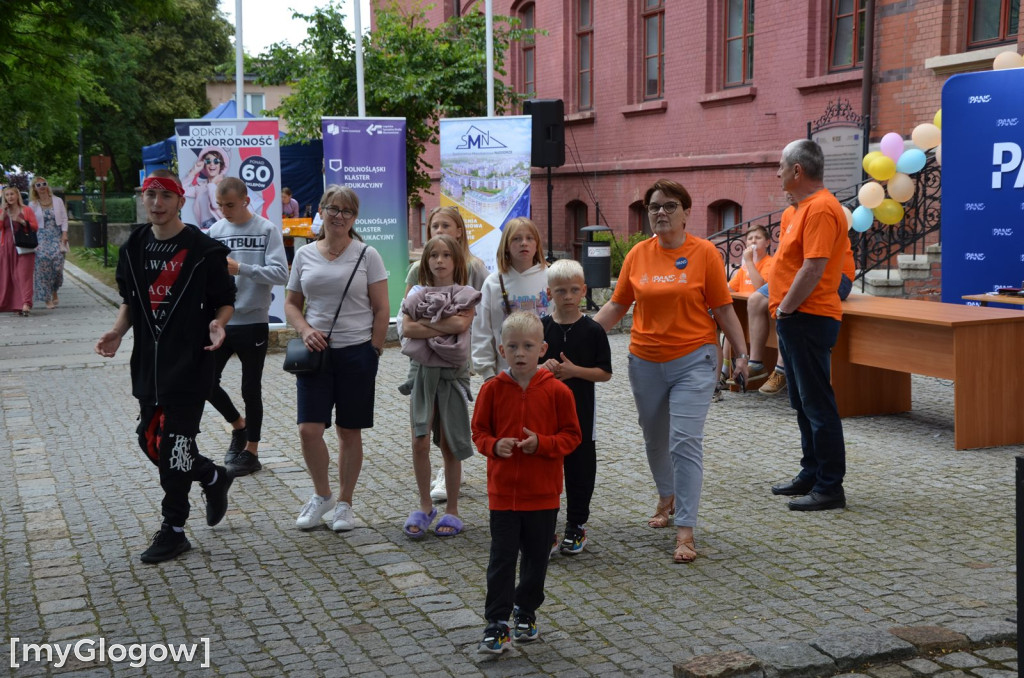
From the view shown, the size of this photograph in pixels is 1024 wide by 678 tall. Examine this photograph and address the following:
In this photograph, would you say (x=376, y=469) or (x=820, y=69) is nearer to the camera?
(x=376, y=469)

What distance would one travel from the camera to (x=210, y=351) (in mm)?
5723

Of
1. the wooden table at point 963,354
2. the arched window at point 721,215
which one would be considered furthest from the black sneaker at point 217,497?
the arched window at point 721,215

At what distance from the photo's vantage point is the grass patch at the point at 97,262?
24938mm

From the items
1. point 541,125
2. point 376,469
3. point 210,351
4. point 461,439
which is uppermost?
point 541,125

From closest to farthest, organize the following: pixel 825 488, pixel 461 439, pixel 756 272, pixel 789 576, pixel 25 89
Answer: pixel 789 576 < pixel 461 439 < pixel 825 488 < pixel 756 272 < pixel 25 89

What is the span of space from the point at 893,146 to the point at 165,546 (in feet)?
33.6

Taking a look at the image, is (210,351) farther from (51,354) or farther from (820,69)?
(820,69)

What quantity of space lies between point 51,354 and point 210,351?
865 centimetres

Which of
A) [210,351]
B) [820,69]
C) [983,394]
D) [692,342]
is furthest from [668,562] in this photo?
[820,69]

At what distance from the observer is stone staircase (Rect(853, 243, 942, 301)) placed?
45.6 feet

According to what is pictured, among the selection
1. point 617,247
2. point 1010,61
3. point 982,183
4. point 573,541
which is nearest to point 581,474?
point 573,541

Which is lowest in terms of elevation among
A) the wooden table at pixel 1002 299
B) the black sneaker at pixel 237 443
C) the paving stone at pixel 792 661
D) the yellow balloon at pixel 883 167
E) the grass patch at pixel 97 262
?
the paving stone at pixel 792 661

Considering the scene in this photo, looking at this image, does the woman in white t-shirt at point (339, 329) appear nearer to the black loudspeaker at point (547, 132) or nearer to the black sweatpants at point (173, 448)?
the black sweatpants at point (173, 448)

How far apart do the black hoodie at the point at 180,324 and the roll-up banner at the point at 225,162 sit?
709 cm
